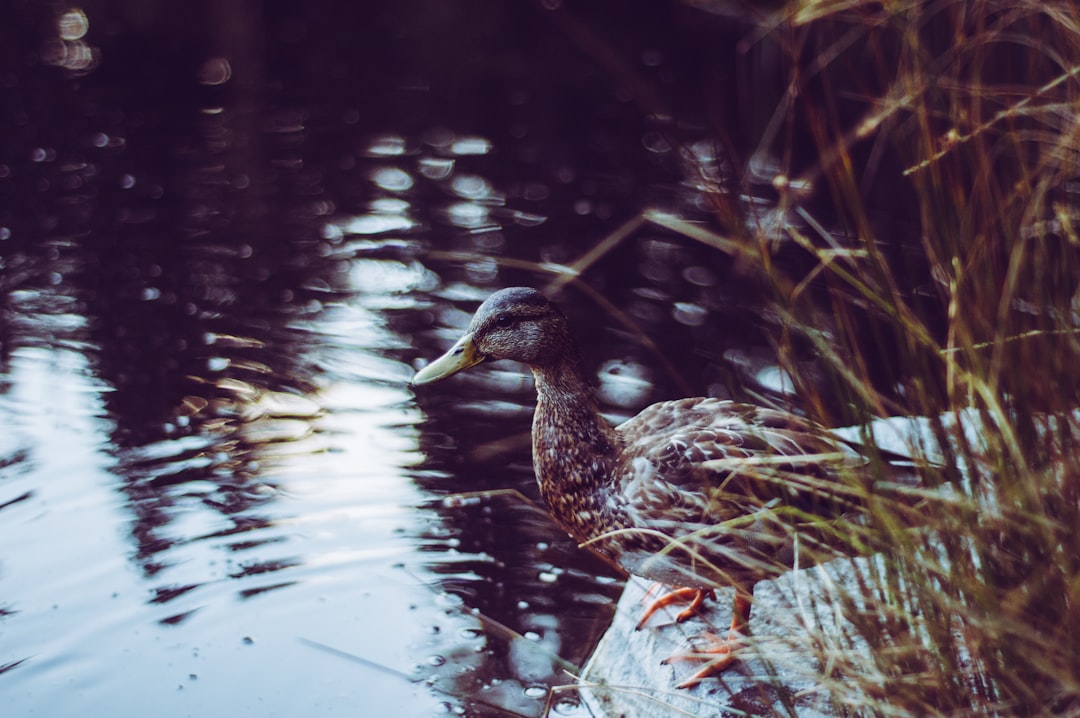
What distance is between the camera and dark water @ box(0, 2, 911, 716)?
3.82m

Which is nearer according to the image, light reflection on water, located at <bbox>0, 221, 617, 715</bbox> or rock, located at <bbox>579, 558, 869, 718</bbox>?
rock, located at <bbox>579, 558, 869, 718</bbox>

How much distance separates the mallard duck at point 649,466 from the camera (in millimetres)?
3111

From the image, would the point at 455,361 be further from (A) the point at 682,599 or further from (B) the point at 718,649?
(B) the point at 718,649

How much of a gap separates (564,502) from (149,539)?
5.47 ft

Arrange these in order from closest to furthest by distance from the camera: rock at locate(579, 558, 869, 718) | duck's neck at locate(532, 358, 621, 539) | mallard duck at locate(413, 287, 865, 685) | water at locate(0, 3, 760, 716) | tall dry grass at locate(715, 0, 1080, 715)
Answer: tall dry grass at locate(715, 0, 1080, 715) → rock at locate(579, 558, 869, 718) → mallard duck at locate(413, 287, 865, 685) → duck's neck at locate(532, 358, 621, 539) → water at locate(0, 3, 760, 716)

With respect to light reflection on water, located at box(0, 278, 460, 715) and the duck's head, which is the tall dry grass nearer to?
the duck's head

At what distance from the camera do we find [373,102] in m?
9.98

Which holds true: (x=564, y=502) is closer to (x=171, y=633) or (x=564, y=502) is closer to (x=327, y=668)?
(x=327, y=668)

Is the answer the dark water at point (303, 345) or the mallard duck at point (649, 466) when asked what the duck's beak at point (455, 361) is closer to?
the mallard duck at point (649, 466)

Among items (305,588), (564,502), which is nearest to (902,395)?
(564,502)

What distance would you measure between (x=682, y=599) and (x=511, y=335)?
3.26 feet

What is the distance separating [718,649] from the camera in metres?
3.40

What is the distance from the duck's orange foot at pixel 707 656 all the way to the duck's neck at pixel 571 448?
1.46 feet

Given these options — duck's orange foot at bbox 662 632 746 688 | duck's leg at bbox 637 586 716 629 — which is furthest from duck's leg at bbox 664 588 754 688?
duck's leg at bbox 637 586 716 629
